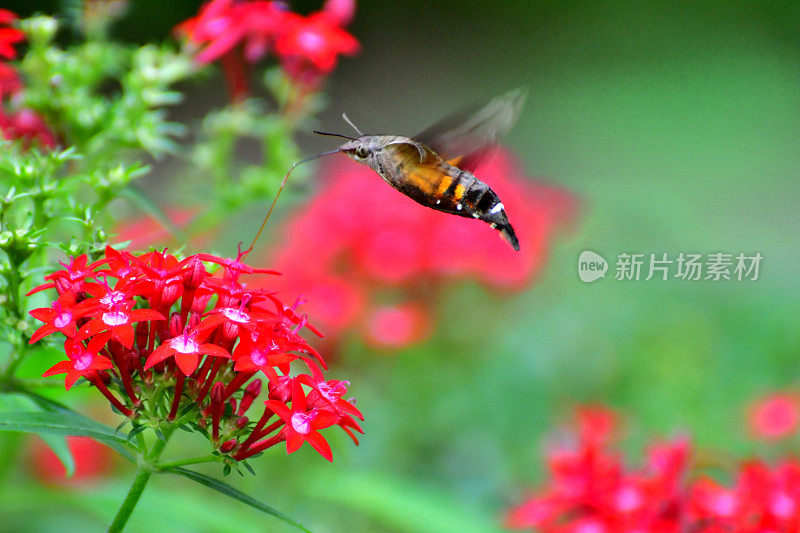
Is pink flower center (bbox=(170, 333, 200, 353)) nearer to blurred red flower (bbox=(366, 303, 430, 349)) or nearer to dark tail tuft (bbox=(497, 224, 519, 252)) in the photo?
dark tail tuft (bbox=(497, 224, 519, 252))

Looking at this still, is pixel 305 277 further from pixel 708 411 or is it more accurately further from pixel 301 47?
pixel 708 411

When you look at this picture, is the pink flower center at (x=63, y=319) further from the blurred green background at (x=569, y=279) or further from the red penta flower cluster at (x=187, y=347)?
the blurred green background at (x=569, y=279)

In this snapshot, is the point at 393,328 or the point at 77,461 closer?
the point at 393,328

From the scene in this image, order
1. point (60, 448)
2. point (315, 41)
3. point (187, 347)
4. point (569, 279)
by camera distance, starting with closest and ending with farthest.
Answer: point (187, 347)
point (60, 448)
point (315, 41)
point (569, 279)

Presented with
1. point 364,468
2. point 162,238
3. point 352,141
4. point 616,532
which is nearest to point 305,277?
point 364,468

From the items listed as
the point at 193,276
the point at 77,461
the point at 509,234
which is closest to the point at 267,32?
the point at 509,234

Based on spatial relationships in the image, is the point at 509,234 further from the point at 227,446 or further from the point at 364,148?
the point at 227,446
